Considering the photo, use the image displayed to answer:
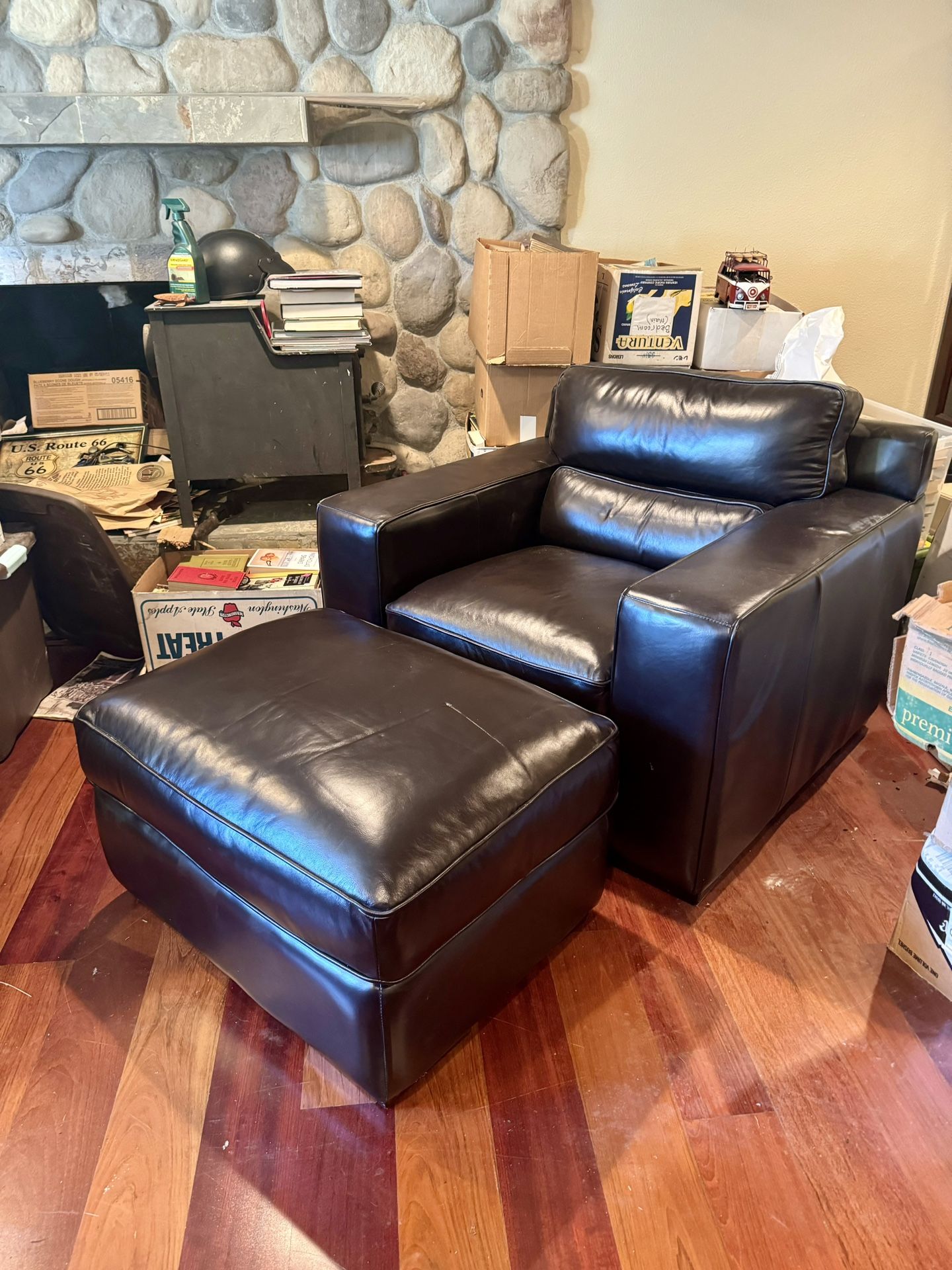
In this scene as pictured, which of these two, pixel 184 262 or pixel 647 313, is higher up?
pixel 184 262

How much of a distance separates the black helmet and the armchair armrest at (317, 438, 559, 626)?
83cm

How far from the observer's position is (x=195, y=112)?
7.38 ft

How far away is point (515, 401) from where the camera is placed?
92.0 inches

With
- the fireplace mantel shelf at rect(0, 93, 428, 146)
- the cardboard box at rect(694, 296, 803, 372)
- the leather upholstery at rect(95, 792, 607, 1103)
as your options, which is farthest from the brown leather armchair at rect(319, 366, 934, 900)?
the fireplace mantel shelf at rect(0, 93, 428, 146)

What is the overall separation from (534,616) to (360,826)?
63cm

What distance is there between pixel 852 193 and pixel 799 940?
7.35 ft

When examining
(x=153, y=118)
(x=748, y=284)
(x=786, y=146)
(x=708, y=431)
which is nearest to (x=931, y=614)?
(x=708, y=431)

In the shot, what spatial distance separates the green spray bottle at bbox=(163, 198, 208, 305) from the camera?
2.16 meters

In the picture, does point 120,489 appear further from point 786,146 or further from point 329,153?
point 786,146

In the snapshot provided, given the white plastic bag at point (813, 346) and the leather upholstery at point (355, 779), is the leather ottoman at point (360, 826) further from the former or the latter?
the white plastic bag at point (813, 346)

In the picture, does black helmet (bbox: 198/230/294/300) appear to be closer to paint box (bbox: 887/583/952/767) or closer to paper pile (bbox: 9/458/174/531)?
paper pile (bbox: 9/458/174/531)

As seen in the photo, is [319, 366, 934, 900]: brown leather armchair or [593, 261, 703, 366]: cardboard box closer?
[319, 366, 934, 900]: brown leather armchair

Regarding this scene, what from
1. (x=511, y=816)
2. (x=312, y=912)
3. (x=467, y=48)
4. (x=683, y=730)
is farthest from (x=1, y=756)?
(x=467, y=48)

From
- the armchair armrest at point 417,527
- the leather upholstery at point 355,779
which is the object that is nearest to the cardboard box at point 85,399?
the armchair armrest at point 417,527
